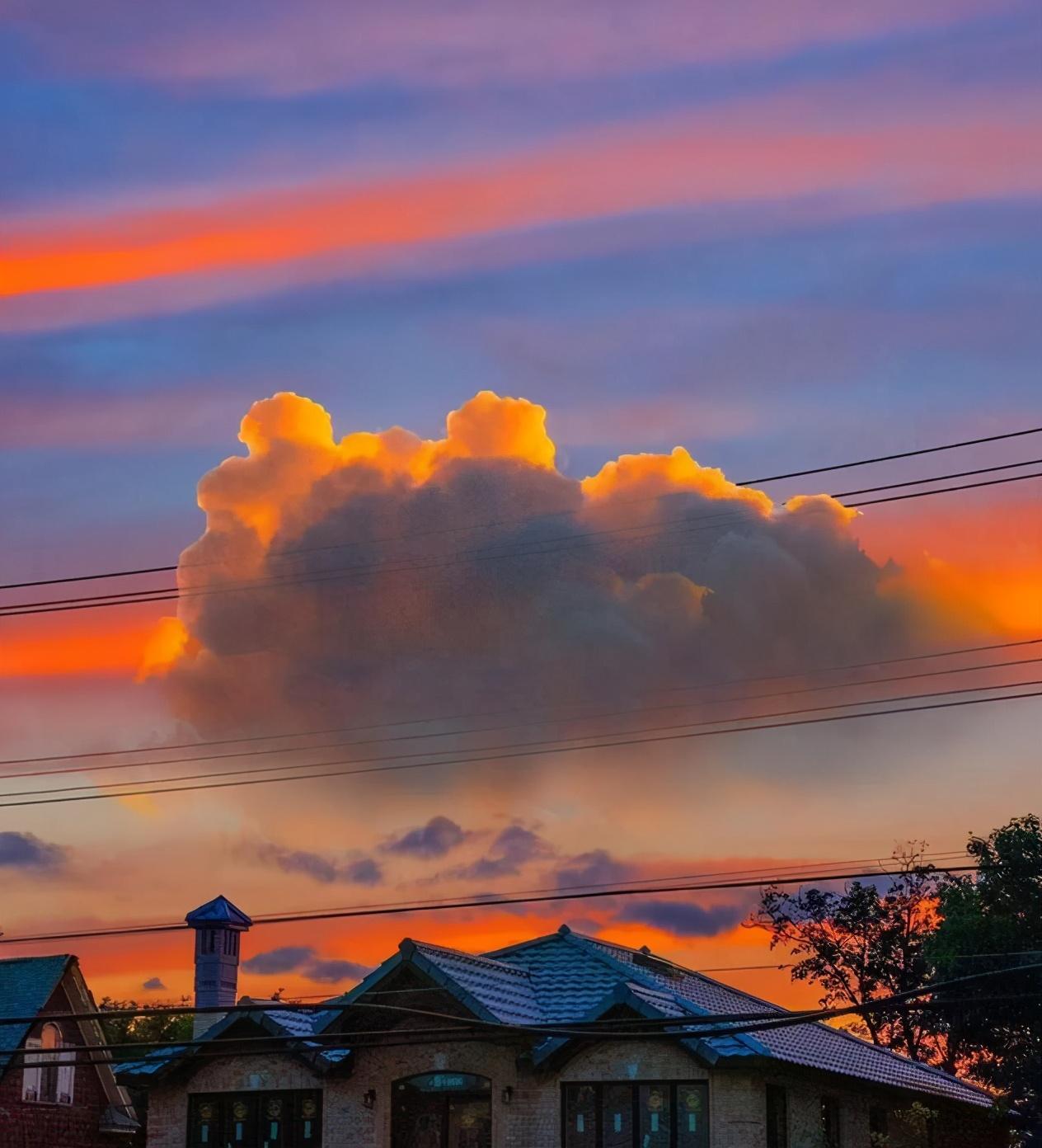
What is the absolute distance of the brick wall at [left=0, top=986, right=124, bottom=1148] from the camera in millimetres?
48938

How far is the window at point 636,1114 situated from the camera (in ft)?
118

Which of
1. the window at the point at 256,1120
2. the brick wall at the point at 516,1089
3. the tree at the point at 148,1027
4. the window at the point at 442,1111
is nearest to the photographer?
the brick wall at the point at 516,1089

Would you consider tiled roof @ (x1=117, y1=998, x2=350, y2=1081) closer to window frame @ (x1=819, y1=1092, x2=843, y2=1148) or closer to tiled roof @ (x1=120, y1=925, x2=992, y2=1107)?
tiled roof @ (x1=120, y1=925, x2=992, y2=1107)

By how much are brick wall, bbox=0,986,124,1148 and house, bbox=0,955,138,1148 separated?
0.08 ft

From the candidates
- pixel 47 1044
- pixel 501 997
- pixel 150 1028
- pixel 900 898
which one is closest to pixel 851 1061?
pixel 501 997

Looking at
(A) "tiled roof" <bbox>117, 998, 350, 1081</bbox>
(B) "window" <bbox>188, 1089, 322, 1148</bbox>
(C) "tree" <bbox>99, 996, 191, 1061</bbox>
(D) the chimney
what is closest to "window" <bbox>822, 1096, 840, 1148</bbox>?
(A) "tiled roof" <bbox>117, 998, 350, 1081</bbox>

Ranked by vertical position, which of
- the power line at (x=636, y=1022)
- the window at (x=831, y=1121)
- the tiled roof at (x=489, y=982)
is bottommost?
the window at (x=831, y=1121)

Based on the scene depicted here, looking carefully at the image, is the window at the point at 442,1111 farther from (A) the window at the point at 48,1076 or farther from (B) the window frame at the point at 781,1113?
(A) the window at the point at 48,1076

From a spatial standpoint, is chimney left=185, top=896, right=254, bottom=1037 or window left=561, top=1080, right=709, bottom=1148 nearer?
window left=561, top=1080, right=709, bottom=1148

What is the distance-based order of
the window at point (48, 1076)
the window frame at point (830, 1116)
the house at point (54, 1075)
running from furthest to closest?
the window at point (48, 1076)
the house at point (54, 1075)
the window frame at point (830, 1116)

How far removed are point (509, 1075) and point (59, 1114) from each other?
20.0m

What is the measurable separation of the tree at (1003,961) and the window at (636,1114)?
17.3 m

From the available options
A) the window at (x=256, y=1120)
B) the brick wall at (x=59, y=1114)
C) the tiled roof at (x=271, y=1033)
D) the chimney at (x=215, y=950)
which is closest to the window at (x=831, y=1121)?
the tiled roof at (x=271, y=1033)

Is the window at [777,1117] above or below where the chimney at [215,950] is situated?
below
